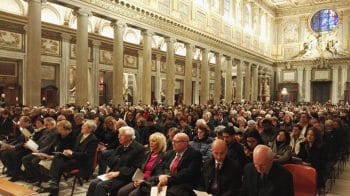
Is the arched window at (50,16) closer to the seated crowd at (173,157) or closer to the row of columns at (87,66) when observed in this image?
the row of columns at (87,66)

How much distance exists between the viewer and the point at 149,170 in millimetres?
5082

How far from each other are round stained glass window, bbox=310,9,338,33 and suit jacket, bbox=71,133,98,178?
38.0 metres

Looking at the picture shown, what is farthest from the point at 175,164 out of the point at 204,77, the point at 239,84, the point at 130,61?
the point at 239,84

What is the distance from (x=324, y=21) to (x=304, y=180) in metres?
38.3

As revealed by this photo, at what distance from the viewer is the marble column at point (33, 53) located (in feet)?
43.5

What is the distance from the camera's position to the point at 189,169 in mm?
4633

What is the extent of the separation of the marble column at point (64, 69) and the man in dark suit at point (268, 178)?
17.2 meters

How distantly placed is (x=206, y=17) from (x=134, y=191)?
2308 cm

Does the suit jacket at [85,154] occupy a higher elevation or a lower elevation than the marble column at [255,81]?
lower

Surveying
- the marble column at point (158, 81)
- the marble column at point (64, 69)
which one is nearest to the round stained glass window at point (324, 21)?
the marble column at point (158, 81)

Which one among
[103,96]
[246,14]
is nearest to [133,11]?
[103,96]

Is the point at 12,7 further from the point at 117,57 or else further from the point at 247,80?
the point at 247,80

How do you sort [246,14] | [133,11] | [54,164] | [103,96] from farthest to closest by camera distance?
[246,14] < [103,96] < [133,11] < [54,164]

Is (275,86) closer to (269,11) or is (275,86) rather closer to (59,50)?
(269,11)
